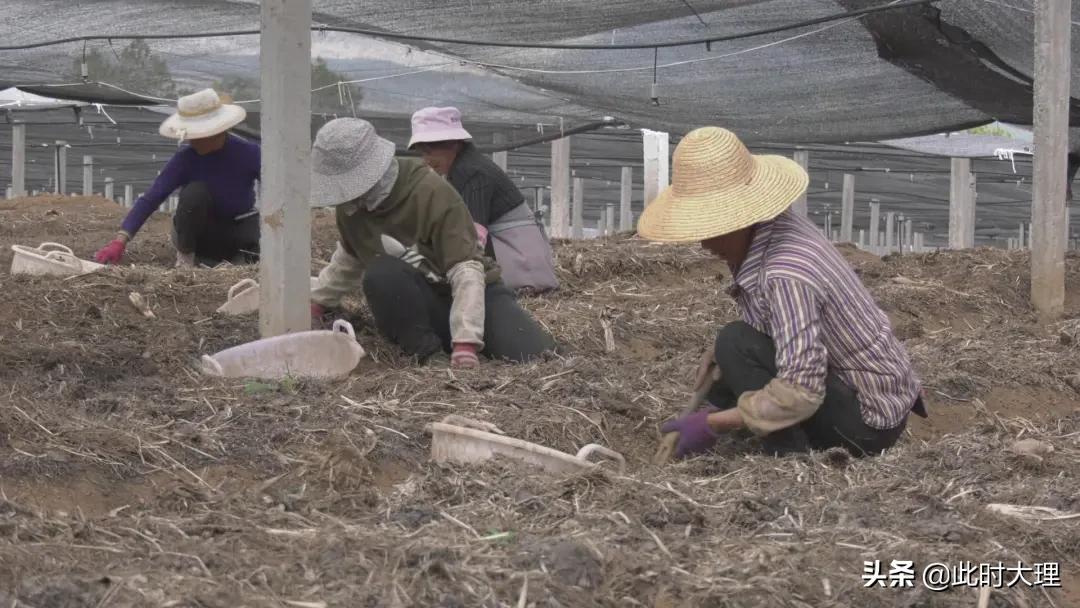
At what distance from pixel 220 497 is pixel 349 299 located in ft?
9.17

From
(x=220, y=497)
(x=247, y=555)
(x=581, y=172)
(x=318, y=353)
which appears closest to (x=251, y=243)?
(x=318, y=353)

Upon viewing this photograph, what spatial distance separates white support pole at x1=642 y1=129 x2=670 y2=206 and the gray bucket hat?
5.52 metres

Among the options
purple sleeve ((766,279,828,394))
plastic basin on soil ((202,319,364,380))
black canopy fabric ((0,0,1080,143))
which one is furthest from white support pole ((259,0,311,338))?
black canopy fabric ((0,0,1080,143))

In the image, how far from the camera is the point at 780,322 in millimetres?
3156

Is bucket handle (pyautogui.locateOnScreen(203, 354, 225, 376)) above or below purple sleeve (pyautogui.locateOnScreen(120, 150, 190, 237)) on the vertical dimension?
below

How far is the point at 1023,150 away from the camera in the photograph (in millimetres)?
13516

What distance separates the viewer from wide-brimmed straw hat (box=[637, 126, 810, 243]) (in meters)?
3.15

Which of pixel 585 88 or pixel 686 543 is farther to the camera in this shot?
pixel 585 88

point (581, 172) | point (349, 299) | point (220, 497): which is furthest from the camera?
point (581, 172)

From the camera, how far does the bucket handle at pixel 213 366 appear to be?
158 inches

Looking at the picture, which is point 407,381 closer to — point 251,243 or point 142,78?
point 251,243

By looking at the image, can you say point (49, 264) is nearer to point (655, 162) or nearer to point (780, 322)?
point (780, 322)

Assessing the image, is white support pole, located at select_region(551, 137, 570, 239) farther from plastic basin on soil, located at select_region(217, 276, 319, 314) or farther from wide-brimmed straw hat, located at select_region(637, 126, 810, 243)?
wide-brimmed straw hat, located at select_region(637, 126, 810, 243)

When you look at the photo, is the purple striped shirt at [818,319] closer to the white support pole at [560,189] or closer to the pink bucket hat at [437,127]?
the pink bucket hat at [437,127]
